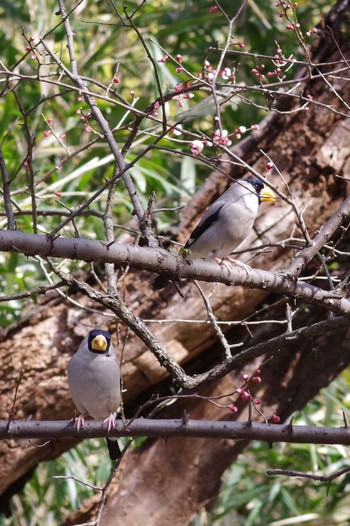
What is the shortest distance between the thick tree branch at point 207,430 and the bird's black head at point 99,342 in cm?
90

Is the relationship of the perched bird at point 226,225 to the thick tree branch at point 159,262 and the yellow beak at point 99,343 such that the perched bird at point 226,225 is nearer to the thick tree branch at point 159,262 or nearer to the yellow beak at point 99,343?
the yellow beak at point 99,343

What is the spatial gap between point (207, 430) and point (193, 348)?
6.20ft

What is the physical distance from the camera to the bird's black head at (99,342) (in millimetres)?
3907

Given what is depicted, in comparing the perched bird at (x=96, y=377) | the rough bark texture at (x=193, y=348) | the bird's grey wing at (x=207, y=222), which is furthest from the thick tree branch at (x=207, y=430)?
the rough bark texture at (x=193, y=348)

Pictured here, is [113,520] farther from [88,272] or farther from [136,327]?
[136,327]

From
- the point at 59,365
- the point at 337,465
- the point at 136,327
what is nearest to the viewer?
the point at 136,327

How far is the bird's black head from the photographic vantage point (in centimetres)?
391

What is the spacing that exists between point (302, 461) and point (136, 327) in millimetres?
4313

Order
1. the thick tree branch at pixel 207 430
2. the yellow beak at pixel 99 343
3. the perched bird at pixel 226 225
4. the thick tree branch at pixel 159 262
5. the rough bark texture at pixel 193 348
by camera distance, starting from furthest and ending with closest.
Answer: the rough bark texture at pixel 193 348 < the perched bird at pixel 226 225 < the yellow beak at pixel 99 343 < the thick tree branch at pixel 207 430 < the thick tree branch at pixel 159 262

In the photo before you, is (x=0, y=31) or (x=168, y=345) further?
(x=0, y=31)

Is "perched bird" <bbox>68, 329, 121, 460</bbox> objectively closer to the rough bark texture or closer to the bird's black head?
the bird's black head

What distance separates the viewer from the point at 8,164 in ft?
17.5

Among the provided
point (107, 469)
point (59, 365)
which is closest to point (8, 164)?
point (59, 365)

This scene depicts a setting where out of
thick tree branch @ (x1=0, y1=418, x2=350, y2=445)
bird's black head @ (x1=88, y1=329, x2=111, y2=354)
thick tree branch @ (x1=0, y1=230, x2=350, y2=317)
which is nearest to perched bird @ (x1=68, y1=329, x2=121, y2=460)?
bird's black head @ (x1=88, y1=329, x2=111, y2=354)
